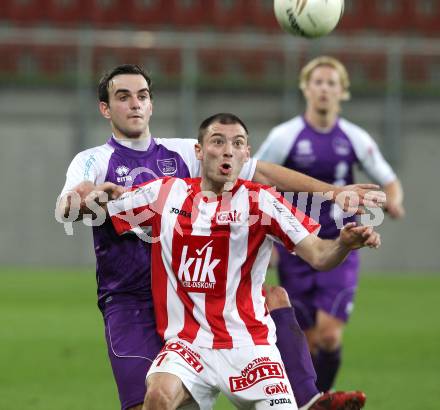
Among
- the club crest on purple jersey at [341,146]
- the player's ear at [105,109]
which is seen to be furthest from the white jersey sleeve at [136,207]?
the club crest on purple jersey at [341,146]

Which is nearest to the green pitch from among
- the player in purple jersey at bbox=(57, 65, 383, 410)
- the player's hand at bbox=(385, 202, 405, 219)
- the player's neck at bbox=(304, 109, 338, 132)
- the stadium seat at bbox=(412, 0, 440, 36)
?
the player's hand at bbox=(385, 202, 405, 219)

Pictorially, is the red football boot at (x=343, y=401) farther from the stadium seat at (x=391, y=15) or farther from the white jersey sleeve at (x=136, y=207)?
the stadium seat at (x=391, y=15)

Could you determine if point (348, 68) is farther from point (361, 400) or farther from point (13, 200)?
point (361, 400)

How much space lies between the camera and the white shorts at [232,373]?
4723mm

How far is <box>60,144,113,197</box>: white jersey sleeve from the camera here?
5242 millimetres

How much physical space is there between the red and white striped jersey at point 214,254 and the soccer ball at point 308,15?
1493 mm

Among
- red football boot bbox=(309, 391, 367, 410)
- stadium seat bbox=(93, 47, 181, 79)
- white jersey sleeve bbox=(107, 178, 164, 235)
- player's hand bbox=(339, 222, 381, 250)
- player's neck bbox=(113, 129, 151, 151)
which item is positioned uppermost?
stadium seat bbox=(93, 47, 181, 79)

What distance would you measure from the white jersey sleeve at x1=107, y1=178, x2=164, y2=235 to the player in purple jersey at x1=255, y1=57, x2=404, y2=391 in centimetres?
301

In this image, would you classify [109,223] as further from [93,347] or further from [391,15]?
[391,15]

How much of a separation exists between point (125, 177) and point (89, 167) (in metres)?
0.21

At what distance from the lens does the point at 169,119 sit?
20.2 metres

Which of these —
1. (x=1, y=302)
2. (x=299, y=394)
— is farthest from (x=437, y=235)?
(x=299, y=394)

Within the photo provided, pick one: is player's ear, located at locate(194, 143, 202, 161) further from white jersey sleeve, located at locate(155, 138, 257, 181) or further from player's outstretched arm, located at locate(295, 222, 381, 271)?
player's outstretched arm, located at locate(295, 222, 381, 271)

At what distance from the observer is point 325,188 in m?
5.34
